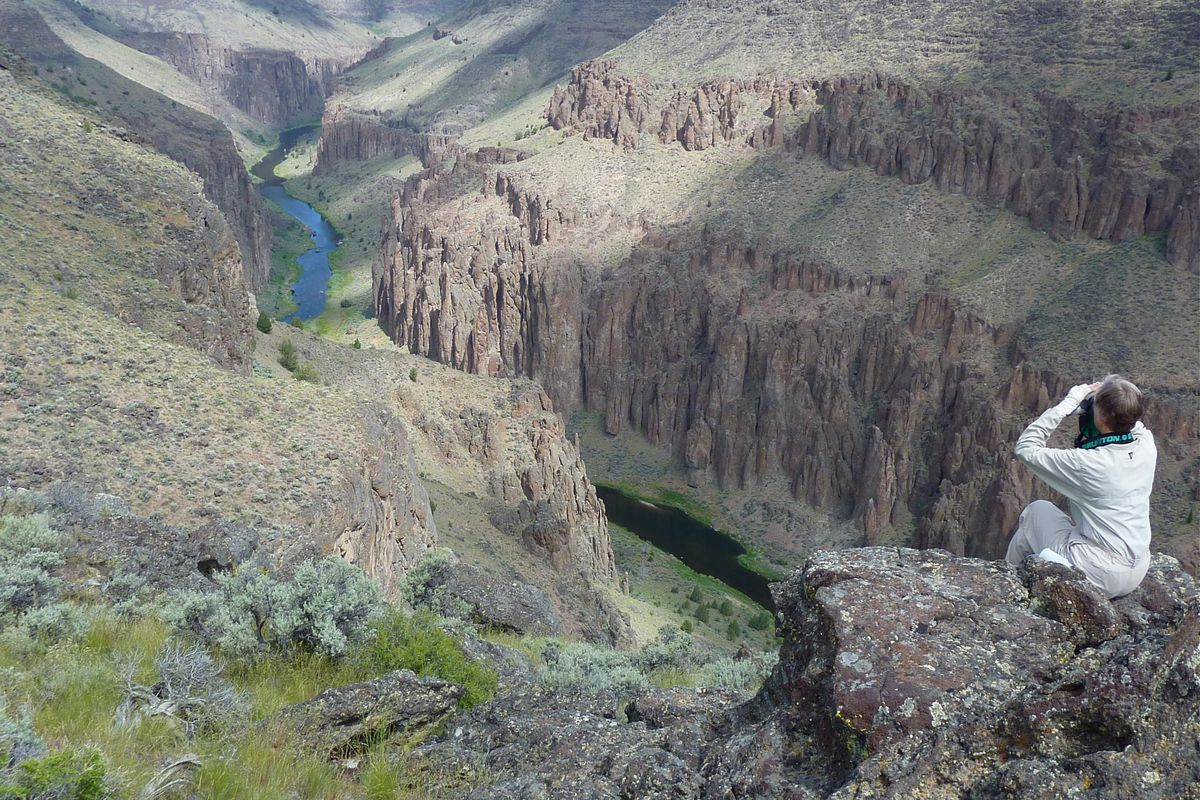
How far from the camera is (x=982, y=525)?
57.1m

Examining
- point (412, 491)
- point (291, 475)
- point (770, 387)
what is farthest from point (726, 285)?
point (291, 475)

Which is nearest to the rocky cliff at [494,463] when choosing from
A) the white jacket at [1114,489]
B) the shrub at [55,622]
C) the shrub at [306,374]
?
the shrub at [306,374]

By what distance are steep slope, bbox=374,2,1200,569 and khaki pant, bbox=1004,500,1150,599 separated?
163 ft

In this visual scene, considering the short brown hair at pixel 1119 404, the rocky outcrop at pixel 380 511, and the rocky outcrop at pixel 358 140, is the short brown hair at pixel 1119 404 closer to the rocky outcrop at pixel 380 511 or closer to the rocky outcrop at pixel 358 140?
the rocky outcrop at pixel 380 511

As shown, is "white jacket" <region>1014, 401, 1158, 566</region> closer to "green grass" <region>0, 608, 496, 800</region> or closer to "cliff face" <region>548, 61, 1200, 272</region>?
"green grass" <region>0, 608, 496, 800</region>

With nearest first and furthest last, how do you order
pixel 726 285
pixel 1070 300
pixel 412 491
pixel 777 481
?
pixel 412 491, pixel 1070 300, pixel 777 481, pixel 726 285

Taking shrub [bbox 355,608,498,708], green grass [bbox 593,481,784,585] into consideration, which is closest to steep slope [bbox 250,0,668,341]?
green grass [bbox 593,481,784,585]

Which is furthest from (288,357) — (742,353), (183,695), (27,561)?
(742,353)

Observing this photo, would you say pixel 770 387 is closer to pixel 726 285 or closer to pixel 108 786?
pixel 726 285

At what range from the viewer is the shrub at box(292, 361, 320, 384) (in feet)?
126

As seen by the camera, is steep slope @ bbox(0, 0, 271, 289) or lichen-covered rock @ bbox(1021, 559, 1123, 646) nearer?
lichen-covered rock @ bbox(1021, 559, 1123, 646)

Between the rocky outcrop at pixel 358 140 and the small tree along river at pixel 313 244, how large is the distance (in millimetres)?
11141

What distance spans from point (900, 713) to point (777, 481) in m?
66.9

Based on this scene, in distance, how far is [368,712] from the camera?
8047mm
